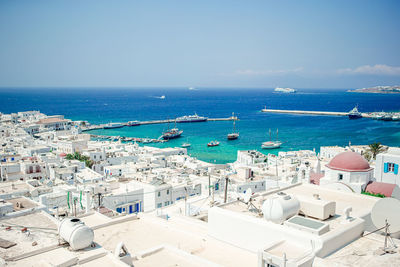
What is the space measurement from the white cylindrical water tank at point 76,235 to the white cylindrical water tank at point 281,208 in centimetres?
592

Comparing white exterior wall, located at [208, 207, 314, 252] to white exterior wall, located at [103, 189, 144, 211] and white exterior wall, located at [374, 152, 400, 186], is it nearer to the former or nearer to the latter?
white exterior wall, located at [103, 189, 144, 211]

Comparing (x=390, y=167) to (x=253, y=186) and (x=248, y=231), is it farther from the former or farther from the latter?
(x=248, y=231)

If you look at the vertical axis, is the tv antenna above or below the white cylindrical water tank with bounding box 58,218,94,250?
above

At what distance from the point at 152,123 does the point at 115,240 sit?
117583 millimetres

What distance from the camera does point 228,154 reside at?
7569 cm

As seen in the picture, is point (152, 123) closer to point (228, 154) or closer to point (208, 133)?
point (208, 133)

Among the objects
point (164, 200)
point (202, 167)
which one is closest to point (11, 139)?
point (202, 167)

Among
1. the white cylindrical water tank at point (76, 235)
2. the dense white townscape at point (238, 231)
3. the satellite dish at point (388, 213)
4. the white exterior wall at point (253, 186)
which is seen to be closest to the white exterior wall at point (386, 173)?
the dense white townscape at point (238, 231)

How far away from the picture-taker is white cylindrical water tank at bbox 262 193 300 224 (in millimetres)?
11078

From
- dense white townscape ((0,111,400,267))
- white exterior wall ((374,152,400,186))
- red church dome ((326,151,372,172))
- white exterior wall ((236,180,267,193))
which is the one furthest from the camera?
white exterior wall ((236,180,267,193))

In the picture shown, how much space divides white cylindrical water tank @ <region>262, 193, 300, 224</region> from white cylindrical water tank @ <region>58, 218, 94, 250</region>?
19.4 feet

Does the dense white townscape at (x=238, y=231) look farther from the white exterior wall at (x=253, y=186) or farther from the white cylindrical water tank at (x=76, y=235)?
the white exterior wall at (x=253, y=186)

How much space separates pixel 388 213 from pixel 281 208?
11.0 ft

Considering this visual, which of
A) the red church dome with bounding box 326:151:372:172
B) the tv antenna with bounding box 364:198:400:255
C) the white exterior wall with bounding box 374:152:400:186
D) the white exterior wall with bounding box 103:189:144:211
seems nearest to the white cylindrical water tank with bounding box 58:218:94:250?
the tv antenna with bounding box 364:198:400:255
